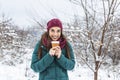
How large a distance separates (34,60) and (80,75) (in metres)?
11.4

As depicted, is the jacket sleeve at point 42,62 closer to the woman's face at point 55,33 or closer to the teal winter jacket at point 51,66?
the teal winter jacket at point 51,66

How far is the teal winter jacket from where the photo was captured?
2.49 m

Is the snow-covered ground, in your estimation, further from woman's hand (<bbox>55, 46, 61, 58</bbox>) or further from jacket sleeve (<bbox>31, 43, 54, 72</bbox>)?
woman's hand (<bbox>55, 46, 61, 58</bbox>)

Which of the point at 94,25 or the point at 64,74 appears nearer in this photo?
the point at 64,74

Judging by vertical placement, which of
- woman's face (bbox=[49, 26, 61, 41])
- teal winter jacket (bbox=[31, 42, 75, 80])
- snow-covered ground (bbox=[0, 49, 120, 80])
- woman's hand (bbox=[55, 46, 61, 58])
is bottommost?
snow-covered ground (bbox=[0, 49, 120, 80])

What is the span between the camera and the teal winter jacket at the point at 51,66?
2.49 metres

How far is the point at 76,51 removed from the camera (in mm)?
6766

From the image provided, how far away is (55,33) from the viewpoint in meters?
2.54

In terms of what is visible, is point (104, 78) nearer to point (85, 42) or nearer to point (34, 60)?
Result: point (85, 42)

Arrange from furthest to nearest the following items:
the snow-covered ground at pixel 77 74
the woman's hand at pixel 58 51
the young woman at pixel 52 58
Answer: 1. the snow-covered ground at pixel 77 74
2. the young woman at pixel 52 58
3. the woman's hand at pixel 58 51

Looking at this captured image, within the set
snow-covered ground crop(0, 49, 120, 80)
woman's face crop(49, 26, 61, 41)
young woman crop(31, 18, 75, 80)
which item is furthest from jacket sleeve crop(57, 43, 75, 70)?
snow-covered ground crop(0, 49, 120, 80)

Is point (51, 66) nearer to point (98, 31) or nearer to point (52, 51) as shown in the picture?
point (52, 51)

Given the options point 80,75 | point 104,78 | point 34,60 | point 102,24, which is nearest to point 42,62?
point 34,60

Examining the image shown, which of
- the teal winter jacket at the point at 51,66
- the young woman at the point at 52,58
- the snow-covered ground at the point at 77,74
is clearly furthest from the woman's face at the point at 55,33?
the snow-covered ground at the point at 77,74
